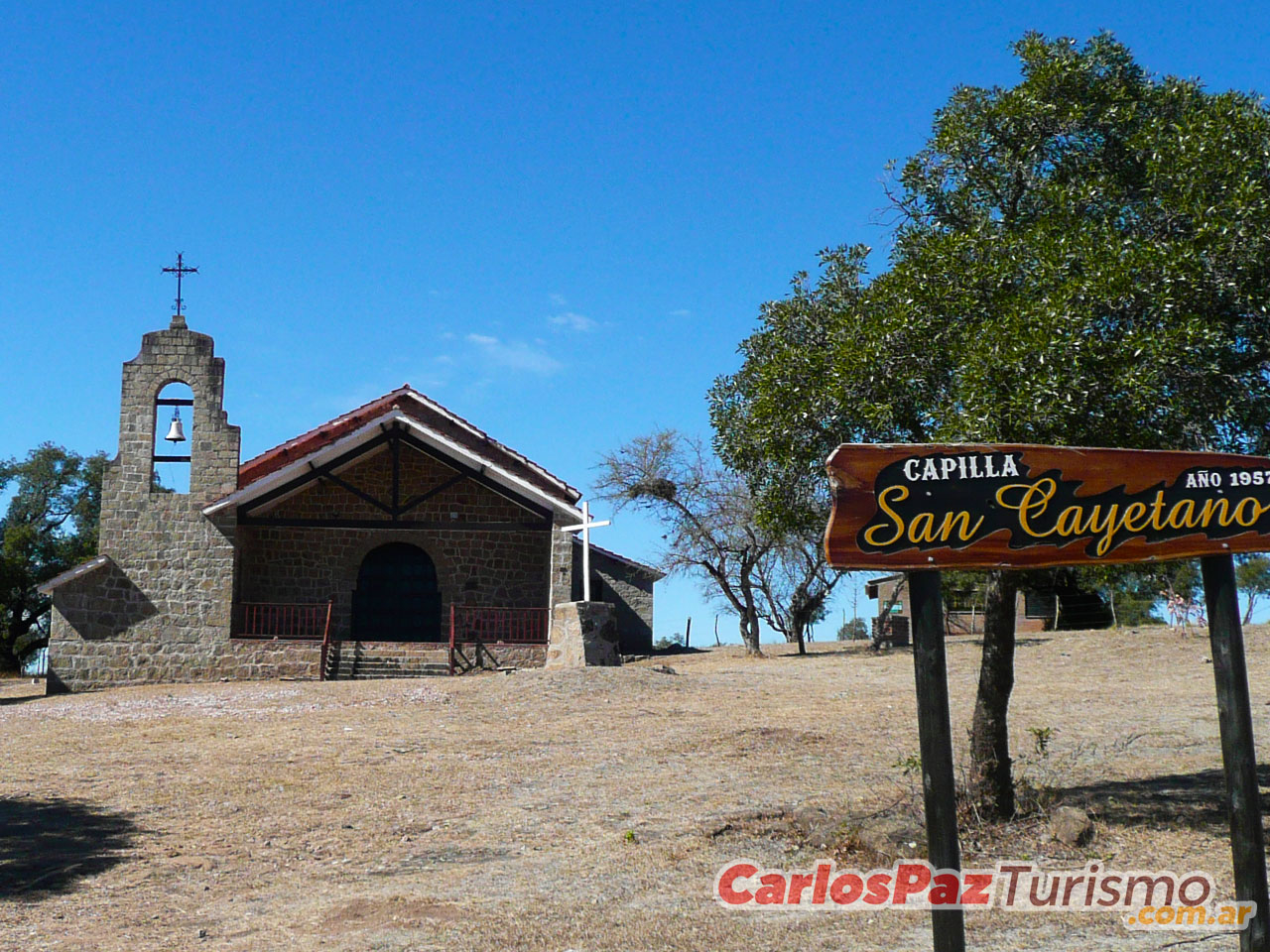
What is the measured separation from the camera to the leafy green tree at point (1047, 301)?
702 cm

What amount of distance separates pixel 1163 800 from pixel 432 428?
17.7 metres

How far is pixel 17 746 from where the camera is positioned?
1305 cm

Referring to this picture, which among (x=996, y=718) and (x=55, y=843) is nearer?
(x=996, y=718)

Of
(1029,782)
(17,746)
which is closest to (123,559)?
(17,746)

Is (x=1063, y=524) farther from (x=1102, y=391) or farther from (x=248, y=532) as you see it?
(x=248, y=532)

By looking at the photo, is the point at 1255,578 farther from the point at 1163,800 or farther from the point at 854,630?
the point at 1163,800

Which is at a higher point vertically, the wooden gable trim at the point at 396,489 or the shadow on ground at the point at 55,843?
the wooden gable trim at the point at 396,489

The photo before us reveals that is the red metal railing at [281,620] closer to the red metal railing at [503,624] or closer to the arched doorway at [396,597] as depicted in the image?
the arched doorway at [396,597]

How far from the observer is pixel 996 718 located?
812 centimetres

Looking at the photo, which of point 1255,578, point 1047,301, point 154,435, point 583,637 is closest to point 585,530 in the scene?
point 583,637

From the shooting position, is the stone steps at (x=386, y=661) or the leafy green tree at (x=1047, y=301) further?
the stone steps at (x=386, y=661)

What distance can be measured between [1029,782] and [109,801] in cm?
776

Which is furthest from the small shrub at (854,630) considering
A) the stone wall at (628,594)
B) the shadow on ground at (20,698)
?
the shadow on ground at (20,698)

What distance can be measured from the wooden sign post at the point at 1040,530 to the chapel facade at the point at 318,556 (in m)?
14.0
